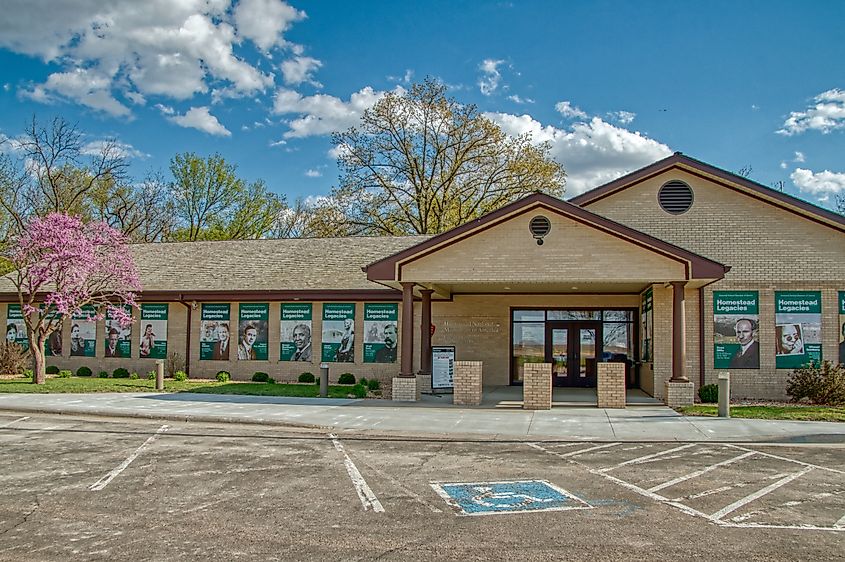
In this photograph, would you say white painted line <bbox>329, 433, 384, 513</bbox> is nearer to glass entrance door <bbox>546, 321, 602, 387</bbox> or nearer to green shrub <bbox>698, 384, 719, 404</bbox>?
green shrub <bbox>698, 384, 719, 404</bbox>

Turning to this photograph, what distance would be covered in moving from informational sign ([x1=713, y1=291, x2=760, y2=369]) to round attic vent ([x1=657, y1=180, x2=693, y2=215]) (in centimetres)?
269

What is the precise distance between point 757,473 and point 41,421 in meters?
13.4

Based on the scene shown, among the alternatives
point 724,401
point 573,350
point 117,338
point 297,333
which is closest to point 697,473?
point 724,401

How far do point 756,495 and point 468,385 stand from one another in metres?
10.2

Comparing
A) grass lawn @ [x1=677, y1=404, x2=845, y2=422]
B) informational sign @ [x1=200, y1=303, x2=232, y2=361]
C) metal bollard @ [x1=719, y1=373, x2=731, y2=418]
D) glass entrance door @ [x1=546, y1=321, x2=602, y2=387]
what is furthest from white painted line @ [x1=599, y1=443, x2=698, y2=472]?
informational sign @ [x1=200, y1=303, x2=232, y2=361]

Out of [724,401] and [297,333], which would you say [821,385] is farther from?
[297,333]

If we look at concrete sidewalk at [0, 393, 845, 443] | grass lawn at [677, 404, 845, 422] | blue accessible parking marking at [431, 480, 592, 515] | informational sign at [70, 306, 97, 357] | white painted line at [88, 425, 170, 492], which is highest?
informational sign at [70, 306, 97, 357]

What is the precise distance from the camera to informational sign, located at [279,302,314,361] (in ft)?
81.1

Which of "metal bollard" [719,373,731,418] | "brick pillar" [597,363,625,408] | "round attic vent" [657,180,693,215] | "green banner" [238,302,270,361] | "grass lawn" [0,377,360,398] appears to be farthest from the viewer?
"green banner" [238,302,270,361]

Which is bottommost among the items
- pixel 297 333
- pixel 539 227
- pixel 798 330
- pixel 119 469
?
pixel 119 469

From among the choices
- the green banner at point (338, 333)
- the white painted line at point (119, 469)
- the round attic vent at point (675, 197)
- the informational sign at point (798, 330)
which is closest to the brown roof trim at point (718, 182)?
the round attic vent at point (675, 197)

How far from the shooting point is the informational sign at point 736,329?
67.4ft

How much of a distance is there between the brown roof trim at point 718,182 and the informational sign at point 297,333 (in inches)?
369

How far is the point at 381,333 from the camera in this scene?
24188 mm
